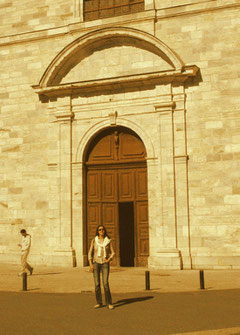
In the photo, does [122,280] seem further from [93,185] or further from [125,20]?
[125,20]

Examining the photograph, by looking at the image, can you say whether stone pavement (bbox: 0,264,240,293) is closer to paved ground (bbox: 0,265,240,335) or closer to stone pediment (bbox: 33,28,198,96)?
paved ground (bbox: 0,265,240,335)

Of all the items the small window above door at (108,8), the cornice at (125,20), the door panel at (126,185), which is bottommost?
the door panel at (126,185)

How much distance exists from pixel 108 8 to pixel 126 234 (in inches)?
316

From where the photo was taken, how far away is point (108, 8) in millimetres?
15203

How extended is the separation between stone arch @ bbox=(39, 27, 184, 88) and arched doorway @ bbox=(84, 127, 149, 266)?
265cm

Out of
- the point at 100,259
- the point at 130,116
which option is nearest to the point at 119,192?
the point at 130,116

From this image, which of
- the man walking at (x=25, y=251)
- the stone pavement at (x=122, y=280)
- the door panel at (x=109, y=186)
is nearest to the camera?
the stone pavement at (x=122, y=280)

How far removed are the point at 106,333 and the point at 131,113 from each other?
9289 millimetres

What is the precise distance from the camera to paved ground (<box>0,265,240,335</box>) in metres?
6.16

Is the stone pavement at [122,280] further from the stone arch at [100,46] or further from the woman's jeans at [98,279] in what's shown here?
the stone arch at [100,46]

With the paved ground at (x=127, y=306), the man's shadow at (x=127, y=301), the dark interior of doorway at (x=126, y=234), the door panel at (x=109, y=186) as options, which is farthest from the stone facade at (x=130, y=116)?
the man's shadow at (x=127, y=301)

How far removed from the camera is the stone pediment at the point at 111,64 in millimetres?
13742

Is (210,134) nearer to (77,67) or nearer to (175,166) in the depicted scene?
(175,166)

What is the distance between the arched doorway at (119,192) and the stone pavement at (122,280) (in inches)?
46.6
